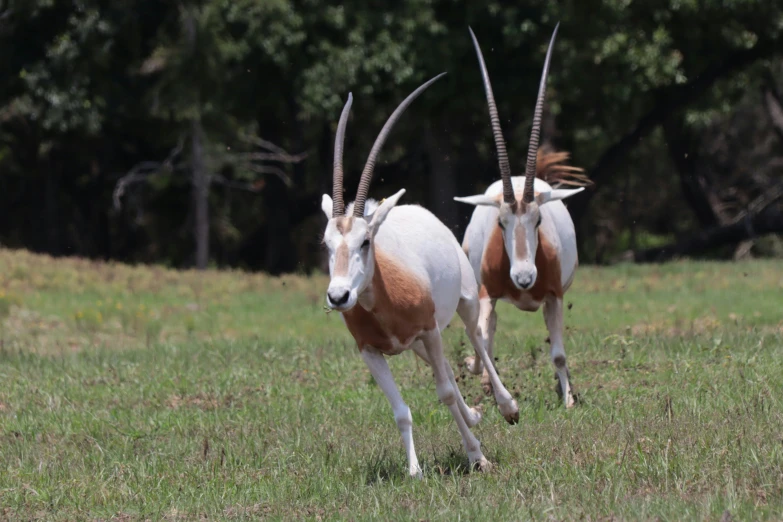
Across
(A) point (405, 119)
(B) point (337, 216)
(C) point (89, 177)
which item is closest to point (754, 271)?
(A) point (405, 119)

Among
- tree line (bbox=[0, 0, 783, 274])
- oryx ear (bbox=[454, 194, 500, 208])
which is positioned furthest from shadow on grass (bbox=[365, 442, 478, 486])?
tree line (bbox=[0, 0, 783, 274])

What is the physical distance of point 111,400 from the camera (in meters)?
9.97

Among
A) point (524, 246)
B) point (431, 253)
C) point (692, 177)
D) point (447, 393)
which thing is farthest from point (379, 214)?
point (692, 177)

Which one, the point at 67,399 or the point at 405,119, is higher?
the point at 405,119

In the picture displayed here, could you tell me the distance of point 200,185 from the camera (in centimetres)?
2753

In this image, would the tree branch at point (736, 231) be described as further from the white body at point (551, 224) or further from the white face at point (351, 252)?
the white face at point (351, 252)

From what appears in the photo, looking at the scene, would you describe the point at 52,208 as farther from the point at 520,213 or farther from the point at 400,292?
the point at 400,292

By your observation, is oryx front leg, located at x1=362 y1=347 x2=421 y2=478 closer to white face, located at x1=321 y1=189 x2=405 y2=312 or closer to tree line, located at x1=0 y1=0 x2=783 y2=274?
white face, located at x1=321 y1=189 x2=405 y2=312

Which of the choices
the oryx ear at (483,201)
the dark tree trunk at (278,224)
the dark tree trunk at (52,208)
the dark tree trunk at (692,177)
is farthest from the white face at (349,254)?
the dark tree trunk at (52,208)

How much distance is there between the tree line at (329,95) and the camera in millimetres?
24469

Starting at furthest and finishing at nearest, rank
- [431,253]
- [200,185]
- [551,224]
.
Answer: [200,185]
[551,224]
[431,253]

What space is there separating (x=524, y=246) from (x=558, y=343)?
1143mm

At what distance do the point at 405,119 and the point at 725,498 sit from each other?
2422 centimetres

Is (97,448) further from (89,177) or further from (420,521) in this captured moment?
(89,177)
